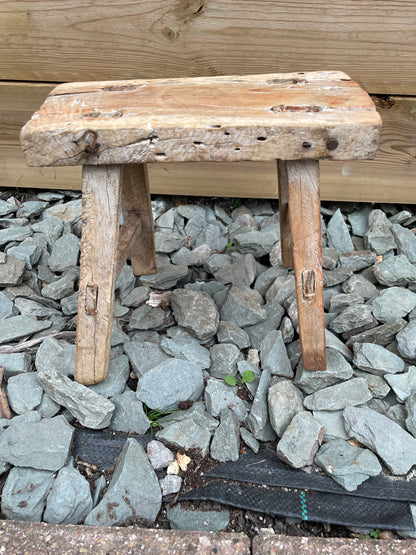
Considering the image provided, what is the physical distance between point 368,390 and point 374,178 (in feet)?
3.76

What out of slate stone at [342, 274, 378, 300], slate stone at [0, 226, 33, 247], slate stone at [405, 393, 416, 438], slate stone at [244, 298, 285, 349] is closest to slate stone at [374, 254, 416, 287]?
slate stone at [342, 274, 378, 300]

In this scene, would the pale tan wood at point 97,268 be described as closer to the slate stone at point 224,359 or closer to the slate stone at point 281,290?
the slate stone at point 224,359

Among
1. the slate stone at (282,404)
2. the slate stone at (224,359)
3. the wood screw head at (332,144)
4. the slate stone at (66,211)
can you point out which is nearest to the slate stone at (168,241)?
the slate stone at (66,211)

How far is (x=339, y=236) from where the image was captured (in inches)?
82.3

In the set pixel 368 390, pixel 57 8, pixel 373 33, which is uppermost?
pixel 57 8

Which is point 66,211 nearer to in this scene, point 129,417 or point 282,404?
point 129,417

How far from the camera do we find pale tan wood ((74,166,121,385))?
1170 mm

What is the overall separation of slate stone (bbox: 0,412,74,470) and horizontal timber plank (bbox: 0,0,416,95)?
4.55 feet

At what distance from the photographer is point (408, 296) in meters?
1.68

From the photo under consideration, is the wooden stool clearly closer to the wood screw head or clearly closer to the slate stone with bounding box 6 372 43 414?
the wood screw head

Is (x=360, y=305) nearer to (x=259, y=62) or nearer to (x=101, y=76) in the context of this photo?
(x=259, y=62)

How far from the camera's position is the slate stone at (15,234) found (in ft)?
6.68

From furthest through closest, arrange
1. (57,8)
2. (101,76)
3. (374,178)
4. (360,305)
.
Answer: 1. (374,178)
2. (101,76)
3. (57,8)
4. (360,305)

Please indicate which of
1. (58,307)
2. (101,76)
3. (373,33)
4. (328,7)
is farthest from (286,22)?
(58,307)
